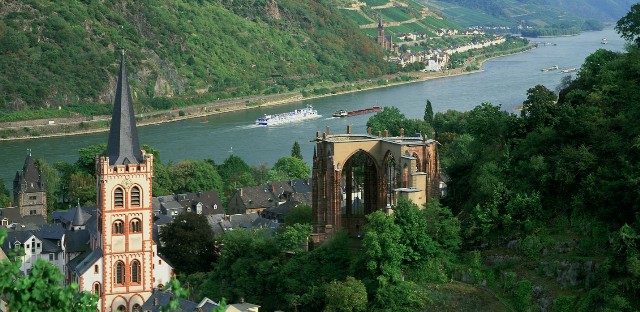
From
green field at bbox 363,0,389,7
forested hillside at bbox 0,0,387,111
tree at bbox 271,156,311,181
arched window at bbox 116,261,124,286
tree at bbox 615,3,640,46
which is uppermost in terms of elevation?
green field at bbox 363,0,389,7

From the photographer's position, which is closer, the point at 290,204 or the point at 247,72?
the point at 290,204

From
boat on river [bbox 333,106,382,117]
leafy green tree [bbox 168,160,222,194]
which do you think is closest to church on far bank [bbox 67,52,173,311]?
leafy green tree [bbox 168,160,222,194]

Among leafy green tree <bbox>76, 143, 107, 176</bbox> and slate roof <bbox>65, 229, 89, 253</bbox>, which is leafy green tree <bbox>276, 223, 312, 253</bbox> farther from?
leafy green tree <bbox>76, 143, 107, 176</bbox>

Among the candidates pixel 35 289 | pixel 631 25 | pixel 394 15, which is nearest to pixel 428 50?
pixel 394 15

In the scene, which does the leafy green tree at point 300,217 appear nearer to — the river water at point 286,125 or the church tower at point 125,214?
the church tower at point 125,214

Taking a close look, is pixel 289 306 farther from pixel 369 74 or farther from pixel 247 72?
pixel 369 74

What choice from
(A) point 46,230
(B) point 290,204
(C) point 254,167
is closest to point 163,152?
(C) point 254,167

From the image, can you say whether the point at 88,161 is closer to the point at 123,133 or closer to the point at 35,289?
the point at 123,133
